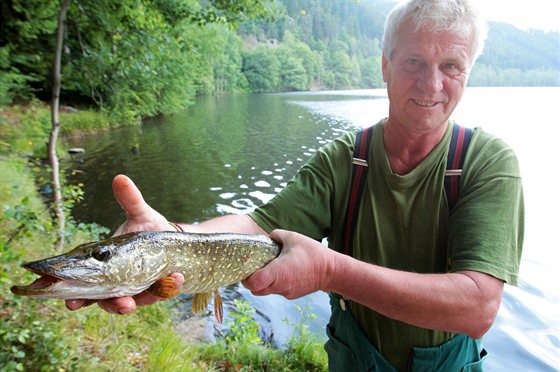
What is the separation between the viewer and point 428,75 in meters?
2.13

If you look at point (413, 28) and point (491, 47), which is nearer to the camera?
point (413, 28)

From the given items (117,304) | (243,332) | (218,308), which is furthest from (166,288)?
(243,332)

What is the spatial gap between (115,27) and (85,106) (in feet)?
70.2

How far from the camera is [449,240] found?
193 cm

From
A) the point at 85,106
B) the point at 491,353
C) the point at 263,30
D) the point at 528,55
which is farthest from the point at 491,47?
the point at 263,30

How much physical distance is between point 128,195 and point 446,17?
2023 millimetres

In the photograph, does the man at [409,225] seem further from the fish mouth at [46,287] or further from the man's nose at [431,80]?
the fish mouth at [46,287]

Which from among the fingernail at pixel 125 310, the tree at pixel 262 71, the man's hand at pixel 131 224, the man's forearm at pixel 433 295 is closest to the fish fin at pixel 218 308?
the man's hand at pixel 131 224

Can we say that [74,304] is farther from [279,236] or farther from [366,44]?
[366,44]

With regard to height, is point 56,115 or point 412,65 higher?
point 412,65

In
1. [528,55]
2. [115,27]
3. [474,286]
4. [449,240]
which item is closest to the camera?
[474,286]

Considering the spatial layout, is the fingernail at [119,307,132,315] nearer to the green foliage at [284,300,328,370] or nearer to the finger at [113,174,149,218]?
the finger at [113,174,149,218]

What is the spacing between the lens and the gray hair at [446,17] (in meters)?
2.02

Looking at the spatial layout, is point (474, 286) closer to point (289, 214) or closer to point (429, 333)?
point (429, 333)
